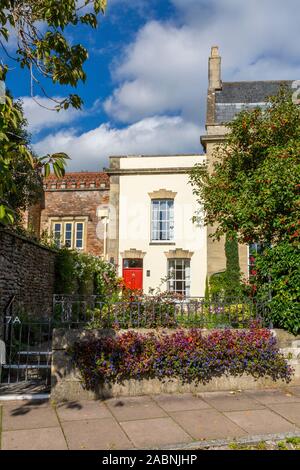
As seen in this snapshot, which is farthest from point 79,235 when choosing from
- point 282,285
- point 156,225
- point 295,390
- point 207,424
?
point 207,424

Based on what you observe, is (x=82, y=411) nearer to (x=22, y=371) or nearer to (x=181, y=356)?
(x=181, y=356)

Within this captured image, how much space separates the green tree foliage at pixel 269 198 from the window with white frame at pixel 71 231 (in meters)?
12.3

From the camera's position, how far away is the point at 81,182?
79.8ft

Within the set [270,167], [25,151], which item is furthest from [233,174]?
[25,151]

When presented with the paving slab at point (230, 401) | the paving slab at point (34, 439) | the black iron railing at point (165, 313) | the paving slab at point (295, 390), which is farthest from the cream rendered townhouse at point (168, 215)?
the paving slab at point (34, 439)

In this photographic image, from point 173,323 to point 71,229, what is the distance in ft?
57.7

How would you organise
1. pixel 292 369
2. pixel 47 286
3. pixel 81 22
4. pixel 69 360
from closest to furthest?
pixel 81 22
pixel 69 360
pixel 292 369
pixel 47 286

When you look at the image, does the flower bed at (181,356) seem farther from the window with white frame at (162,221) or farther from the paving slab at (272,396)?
the window with white frame at (162,221)

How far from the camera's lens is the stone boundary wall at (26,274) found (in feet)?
33.9

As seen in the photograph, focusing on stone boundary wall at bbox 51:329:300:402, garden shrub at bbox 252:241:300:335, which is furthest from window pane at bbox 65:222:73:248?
stone boundary wall at bbox 51:329:300:402

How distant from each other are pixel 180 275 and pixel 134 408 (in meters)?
14.8

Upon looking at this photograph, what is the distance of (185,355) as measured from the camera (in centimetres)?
677

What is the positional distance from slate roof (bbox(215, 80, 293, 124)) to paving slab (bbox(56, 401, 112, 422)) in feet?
57.7
